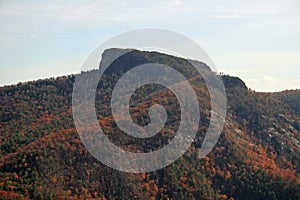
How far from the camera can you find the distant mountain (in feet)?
373

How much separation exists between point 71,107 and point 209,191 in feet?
287

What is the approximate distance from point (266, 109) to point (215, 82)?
25061 millimetres

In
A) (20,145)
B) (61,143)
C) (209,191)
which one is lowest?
(209,191)

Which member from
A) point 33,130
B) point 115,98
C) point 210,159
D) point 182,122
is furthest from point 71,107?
point 210,159

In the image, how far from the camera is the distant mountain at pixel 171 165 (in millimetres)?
113750

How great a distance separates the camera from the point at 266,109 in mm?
185500

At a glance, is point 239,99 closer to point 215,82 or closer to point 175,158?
Answer: point 215,82

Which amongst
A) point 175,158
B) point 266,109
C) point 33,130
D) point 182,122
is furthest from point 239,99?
point 33,130

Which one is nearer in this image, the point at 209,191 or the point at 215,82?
the point at 209,191

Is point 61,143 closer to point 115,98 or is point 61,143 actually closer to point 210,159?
point 210,159

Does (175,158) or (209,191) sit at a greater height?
(175,158)

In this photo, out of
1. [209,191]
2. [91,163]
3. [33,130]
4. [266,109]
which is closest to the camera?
[91,163]

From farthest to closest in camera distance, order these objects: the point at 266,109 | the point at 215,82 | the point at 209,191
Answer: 1. the point at 215,82
2. the point at 266,109
3. the point at 209,191

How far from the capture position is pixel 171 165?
5128 inches
